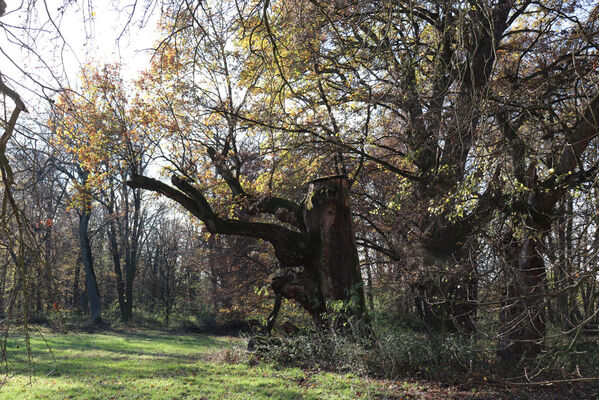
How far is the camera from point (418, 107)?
7.86 meters

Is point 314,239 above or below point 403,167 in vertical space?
below

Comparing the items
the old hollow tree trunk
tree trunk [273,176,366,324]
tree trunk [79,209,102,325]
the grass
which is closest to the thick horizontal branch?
the old hollow tree trunk

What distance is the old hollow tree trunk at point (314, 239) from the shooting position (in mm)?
8766

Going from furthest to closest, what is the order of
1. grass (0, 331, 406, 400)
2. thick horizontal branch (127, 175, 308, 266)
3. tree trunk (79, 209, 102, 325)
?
tree trunk (79, 209, 102, 325) → thick horizontal branch (127, 175, 308, 266) → grass (0, 331, 406, 400)

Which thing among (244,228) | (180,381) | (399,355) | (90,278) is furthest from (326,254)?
(90,278)

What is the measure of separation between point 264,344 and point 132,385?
311 cm

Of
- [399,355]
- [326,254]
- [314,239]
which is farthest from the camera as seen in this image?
[314,239]

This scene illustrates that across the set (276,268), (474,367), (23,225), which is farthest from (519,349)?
(276,268)

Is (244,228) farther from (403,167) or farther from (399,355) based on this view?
(403,167)

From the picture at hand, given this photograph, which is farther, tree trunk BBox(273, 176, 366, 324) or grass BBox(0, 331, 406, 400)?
tree trunk BBox(273, 176, 366, 324)

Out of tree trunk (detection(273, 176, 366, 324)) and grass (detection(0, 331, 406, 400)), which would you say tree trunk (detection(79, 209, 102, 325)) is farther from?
tree trunk (detection(273, 176, 366, 324))

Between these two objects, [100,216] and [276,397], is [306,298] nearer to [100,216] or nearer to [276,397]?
[276,397]

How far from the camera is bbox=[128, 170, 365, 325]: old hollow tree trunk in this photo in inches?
345

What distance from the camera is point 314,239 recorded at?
9.10m
